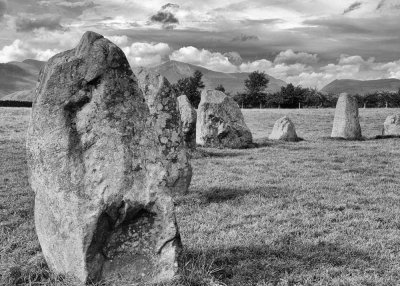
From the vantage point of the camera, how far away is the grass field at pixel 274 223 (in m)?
7.07

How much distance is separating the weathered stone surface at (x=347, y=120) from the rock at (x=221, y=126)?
27.3 ft

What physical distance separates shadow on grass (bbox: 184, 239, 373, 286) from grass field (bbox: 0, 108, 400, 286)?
2cm

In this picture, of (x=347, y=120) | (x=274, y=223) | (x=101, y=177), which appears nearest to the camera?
(x=101, y=177)

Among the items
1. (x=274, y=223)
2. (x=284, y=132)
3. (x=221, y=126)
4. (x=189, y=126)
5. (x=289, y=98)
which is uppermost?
(x=289, y=98)

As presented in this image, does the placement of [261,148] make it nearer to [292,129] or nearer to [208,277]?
[292,129]

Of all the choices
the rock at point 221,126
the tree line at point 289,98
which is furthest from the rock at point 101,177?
the tree line at point 289,98

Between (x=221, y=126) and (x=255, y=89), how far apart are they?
241 feet

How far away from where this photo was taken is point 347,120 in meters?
31.4

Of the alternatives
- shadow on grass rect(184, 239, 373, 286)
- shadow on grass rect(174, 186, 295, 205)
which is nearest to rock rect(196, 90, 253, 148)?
shadow on grass rect(174, 186, 295, 205)

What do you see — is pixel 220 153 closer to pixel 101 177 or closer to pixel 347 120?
pixel 347 120

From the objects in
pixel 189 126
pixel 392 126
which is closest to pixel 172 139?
pixel 189 126

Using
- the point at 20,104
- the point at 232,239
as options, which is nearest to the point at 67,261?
the point at 232,239

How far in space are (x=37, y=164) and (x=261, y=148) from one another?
19.1 meters

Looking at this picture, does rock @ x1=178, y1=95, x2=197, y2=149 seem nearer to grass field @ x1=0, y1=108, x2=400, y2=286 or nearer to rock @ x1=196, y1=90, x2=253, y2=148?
grass field @ x1=0, y1=108, x2=400, y2=286
